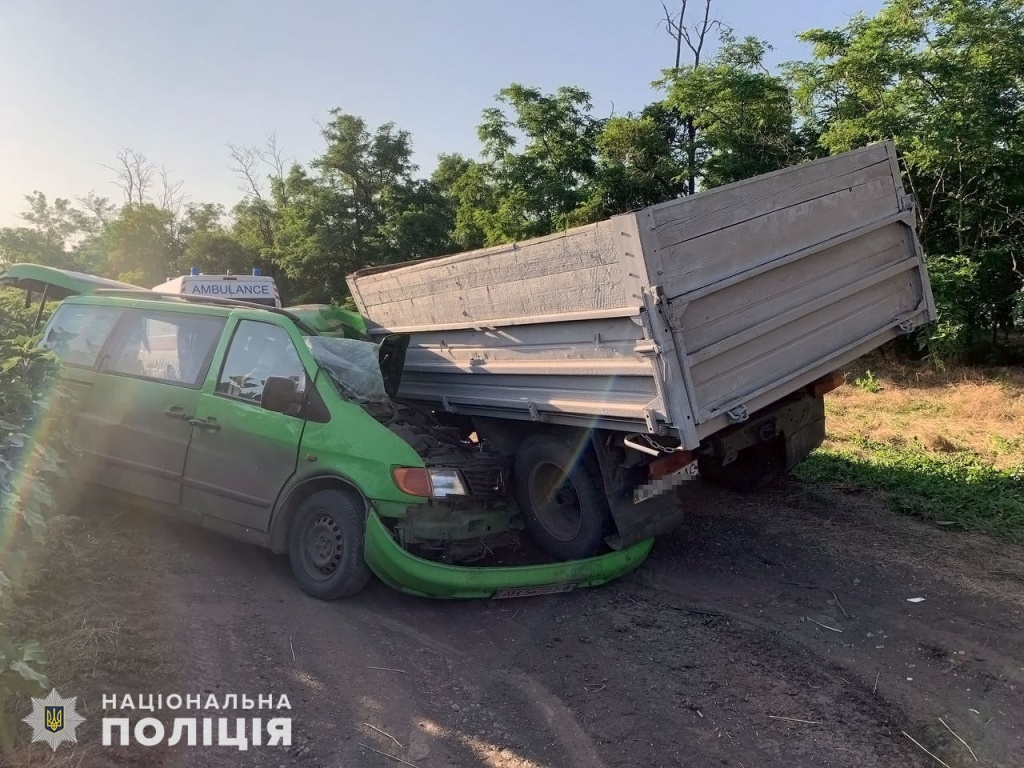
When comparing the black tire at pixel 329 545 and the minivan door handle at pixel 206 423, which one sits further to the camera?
the minivan door handle at pixel 206 423

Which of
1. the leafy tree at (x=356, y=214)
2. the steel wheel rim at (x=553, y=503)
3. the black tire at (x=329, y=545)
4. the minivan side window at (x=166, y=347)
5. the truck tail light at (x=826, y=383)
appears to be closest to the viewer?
the black tire at (x=329, y=545)

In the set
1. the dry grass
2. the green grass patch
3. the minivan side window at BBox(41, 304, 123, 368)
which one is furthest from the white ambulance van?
the dry grass

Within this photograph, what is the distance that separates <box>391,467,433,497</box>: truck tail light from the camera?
4.14m

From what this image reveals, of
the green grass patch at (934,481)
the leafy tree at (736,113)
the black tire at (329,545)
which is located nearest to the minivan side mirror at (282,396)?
the black tire at (329,545)

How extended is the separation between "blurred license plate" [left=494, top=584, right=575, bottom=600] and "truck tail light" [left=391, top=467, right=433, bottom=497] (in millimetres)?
733

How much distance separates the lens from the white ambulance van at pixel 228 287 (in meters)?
8.30

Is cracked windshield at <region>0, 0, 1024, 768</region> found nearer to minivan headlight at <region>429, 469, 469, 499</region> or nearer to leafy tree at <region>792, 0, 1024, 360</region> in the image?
minivan headlight at <region>429, 469, 469, 499</region>

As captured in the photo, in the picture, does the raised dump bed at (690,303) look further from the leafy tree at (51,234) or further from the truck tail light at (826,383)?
the leafy tree at (51,234)

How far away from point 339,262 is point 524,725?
2382cm

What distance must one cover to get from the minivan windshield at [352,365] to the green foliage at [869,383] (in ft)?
30.6

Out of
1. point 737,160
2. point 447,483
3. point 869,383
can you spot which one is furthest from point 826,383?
→ point 737,160

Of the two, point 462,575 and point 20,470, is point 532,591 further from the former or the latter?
point 20,470

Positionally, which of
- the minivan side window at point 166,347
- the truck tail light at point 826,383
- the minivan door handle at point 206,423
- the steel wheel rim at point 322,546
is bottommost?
the steel wheel rim at point 322,546

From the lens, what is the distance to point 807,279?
456 centimetres
